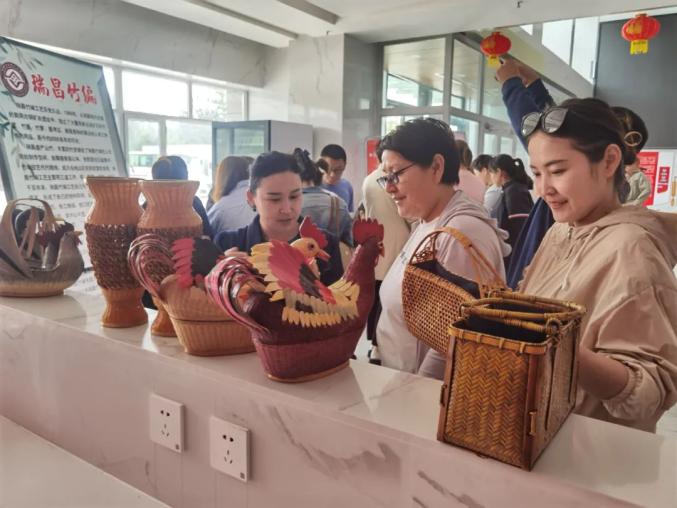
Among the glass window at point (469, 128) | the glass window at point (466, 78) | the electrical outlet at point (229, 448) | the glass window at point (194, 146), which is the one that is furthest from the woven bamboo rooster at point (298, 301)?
the glass window at point (469, 128)

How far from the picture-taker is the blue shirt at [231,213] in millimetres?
2402

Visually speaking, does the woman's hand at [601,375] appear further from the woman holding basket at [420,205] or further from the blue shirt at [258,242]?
the blue shirt at [258,242]

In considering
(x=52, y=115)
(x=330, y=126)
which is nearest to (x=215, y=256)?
(x=52, y=115)

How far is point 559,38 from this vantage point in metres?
9.60

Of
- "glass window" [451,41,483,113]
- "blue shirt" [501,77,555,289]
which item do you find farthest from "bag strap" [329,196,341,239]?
"glass window" [451,41,483,113]

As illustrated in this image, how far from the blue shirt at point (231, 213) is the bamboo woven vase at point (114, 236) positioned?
130 cm

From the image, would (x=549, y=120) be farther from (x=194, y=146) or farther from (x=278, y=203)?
(x=194, y=146)

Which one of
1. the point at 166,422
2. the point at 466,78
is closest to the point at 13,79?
the point at 166,422

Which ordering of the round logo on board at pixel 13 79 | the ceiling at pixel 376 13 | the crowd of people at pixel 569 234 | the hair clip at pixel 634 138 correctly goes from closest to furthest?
the crowd of people at pixel 569 234, the hair clip at pixel 634 138, the round logo on board at pixel 13 79, the ceiling at pixel 376 13

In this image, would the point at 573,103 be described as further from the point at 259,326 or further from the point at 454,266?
the point at 259,326

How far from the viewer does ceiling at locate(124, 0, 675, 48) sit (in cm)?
507

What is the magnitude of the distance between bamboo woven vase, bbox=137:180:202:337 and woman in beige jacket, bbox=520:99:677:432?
2.21 ft

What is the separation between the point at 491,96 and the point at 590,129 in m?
6.94

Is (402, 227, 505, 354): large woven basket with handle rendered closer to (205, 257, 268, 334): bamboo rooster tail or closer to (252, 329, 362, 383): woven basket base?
(252, 329, 362, 383): woven basket base
